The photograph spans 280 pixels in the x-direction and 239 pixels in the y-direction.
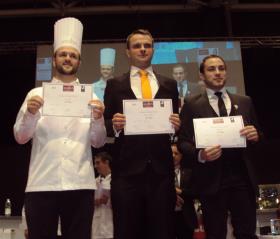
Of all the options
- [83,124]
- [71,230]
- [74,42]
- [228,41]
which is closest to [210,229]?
[71,230]

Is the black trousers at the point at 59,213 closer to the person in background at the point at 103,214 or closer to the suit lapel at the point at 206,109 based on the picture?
the suit lapel at the point at 206,109

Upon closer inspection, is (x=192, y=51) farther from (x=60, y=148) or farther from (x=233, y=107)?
(x=60, y=148)

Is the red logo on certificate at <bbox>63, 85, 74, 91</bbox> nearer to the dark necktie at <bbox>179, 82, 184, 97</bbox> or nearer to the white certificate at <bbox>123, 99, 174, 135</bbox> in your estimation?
the white certificate at <bbox>123, 99, 174, 135</bbox>

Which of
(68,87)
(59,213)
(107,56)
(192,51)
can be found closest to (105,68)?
(107,56)

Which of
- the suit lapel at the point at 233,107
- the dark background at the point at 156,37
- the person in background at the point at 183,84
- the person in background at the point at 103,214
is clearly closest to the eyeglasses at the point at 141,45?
the suit lapel at the point at 233,107

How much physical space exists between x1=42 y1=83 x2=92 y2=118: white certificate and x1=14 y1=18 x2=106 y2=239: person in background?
33mm

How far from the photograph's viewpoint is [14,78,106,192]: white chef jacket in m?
2.09

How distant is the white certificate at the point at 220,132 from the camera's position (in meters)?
2.31

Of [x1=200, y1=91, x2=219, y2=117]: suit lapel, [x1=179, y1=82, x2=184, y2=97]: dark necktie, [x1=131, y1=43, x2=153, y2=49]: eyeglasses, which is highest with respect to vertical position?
[x1=179, y1=82, x2=184, y2=97]: dark necktie

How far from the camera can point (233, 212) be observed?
2232 mm

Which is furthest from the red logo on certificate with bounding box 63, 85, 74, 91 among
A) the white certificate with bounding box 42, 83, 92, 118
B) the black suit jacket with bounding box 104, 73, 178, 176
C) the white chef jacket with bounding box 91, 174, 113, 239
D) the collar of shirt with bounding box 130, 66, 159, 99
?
the white chef jacket with bounding box 91, 174, 113, 239

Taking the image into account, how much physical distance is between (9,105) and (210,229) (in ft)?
17.6

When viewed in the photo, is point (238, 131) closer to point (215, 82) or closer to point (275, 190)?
point (215, 82)

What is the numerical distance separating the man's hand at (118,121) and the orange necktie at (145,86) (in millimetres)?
209
